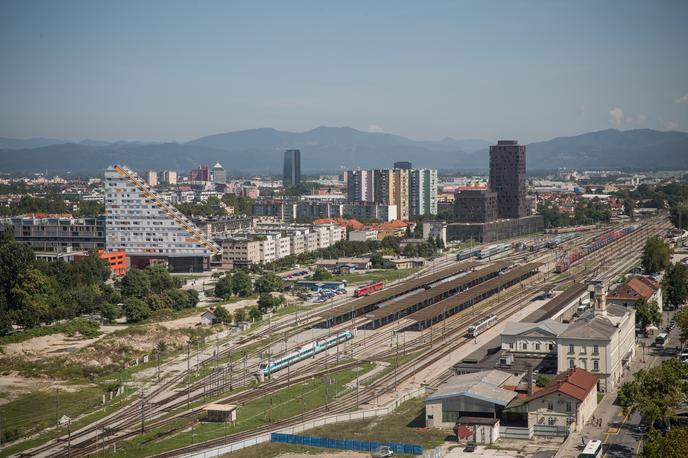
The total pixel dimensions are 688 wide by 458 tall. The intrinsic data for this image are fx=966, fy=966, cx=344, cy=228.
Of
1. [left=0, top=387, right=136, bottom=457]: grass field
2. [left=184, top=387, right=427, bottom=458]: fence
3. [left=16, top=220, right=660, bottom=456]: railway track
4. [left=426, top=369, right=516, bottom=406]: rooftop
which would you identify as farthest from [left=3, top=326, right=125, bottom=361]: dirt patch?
[left=426, top=369, right=516, bottom=406]: rooftop

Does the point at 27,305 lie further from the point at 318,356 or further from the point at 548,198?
the point at 548,198

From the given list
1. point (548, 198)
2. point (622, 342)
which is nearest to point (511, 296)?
point (622, 342)

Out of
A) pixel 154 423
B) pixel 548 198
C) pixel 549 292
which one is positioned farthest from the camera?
pixel 548 198

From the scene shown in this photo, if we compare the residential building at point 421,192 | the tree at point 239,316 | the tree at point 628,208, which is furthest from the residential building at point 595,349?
the tree at point 628,208

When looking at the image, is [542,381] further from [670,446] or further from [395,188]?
[395,188]

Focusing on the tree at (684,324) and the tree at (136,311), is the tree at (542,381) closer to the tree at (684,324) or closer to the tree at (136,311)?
the tree at (684,324)

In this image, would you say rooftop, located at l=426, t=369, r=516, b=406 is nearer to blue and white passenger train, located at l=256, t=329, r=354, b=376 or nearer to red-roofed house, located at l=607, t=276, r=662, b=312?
blue and white passenger train, located at l=256, t=329, r=354, b=376
